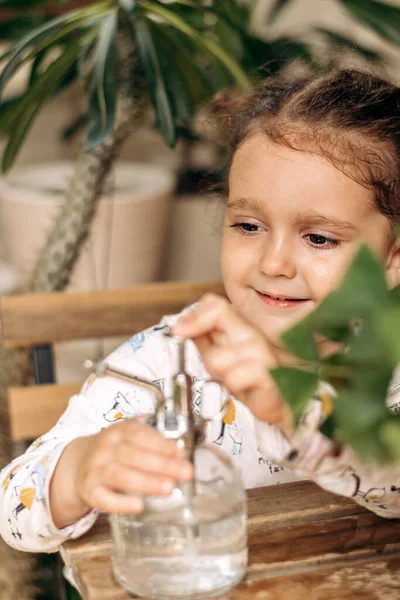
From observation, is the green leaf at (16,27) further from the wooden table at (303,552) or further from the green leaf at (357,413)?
the green leaf at (357,413)

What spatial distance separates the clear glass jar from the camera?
637mm

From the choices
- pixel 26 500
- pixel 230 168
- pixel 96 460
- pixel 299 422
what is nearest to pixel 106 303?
pixel 230 168

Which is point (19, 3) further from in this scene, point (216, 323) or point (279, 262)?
point (216, 323)

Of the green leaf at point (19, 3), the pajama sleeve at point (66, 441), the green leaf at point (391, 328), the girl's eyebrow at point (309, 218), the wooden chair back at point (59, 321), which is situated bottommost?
the wooden chair back at point (59, 321)

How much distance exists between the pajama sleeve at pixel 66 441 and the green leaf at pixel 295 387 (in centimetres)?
37

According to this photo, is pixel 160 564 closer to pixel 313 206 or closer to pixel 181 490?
pixel 181 490

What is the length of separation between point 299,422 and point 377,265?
111mm

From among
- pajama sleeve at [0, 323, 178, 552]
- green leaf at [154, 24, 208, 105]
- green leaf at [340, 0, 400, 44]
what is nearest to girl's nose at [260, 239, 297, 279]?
pajama sleeve at [0, 323, 178, 552]

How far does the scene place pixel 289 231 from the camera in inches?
40.8

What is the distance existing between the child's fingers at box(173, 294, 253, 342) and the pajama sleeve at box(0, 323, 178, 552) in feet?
0.79

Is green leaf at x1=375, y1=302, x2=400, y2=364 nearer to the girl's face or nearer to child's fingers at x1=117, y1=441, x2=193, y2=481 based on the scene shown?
child's fingers at x1=117, y1=441, x2=193, y2=481

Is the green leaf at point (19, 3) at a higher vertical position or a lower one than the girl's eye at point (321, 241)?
higher

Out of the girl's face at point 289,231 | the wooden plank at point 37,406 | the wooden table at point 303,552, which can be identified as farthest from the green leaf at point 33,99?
the wooden table at point 303,552

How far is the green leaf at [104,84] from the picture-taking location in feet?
4.62
